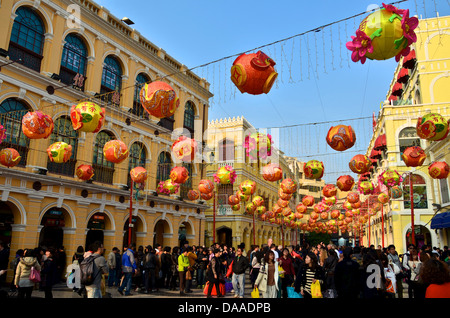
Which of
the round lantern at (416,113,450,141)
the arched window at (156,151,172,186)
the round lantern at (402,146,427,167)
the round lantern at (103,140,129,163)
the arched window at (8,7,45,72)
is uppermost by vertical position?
the arched window at (8,7,45,72)

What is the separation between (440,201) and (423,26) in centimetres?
1344

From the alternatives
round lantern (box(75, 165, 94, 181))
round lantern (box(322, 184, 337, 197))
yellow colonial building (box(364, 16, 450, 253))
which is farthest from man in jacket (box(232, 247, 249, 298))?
yellow colonial building (box(364, 16, 450, 253))

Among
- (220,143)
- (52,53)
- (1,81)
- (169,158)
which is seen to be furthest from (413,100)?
(1,81)

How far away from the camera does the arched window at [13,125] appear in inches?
526

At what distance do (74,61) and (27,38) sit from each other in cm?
245

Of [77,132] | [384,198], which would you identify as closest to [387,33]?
[77,132]

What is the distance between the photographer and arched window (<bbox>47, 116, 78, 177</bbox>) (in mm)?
15266

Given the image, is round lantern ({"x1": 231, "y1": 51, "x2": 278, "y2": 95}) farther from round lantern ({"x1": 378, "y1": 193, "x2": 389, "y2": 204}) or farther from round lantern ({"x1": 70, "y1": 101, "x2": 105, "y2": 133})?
round lantern ({"x1": 378, "y1": 193, "x2": 389, "y2": 204})

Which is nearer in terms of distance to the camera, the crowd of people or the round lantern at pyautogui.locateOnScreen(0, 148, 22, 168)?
the crowd of people

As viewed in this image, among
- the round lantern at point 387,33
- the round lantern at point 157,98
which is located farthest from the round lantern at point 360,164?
the round lantern at point 157,98

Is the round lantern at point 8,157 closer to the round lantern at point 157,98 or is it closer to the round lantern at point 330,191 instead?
the round lantern at point 157,98

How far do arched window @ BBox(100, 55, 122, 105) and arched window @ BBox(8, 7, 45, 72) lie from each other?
12.4 feet

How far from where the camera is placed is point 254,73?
6.98m

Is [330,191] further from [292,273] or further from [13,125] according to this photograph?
[13,125]
